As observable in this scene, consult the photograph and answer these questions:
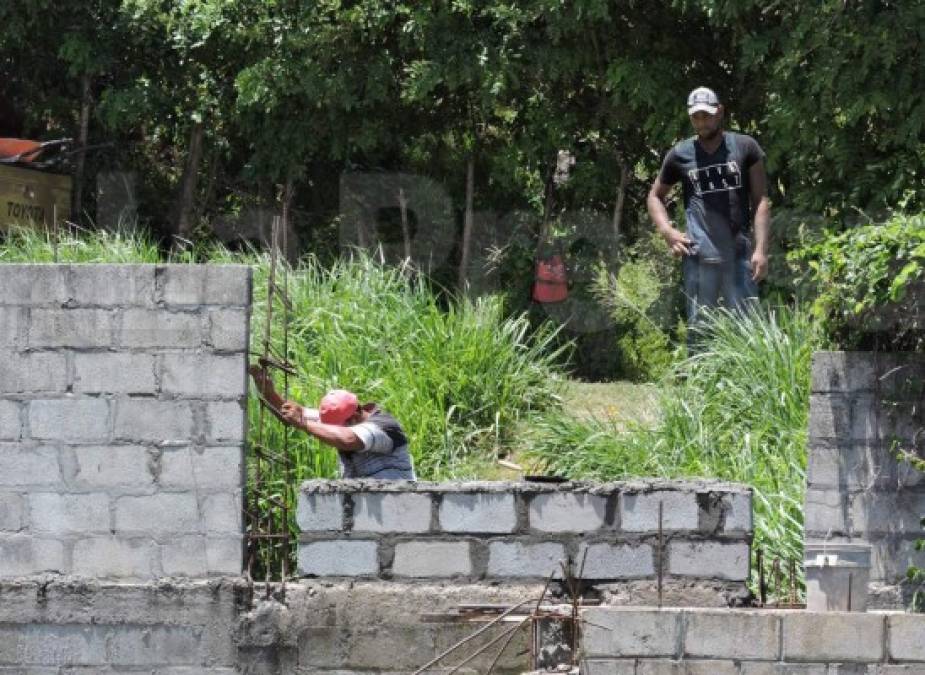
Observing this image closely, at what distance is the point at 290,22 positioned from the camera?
12.4 metres

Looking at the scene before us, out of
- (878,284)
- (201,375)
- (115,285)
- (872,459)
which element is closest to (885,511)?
(872,459)

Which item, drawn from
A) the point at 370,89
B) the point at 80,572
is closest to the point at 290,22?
the point at 370,89

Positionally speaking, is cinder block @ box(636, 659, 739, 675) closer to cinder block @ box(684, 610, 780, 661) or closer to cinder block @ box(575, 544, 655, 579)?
cinder block @ box(684, 610, 780, 661)

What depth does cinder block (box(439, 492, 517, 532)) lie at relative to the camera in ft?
24.6

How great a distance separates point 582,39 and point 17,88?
4.68 meters

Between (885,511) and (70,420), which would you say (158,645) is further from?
(885,511)

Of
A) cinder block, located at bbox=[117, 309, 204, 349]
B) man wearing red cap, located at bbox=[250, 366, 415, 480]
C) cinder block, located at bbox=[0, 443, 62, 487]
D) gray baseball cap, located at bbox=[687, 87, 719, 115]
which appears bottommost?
cinder block, located at bbox=[0, 443, 62, 487]

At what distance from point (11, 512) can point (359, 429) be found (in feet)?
4.89

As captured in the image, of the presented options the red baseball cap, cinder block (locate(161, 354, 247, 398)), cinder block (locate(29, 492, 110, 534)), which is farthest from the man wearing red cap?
cinder block (locate(29, 492, 110, 534))

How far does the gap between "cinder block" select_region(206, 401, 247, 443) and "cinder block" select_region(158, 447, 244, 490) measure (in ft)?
0.15

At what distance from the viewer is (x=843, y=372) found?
7.48m

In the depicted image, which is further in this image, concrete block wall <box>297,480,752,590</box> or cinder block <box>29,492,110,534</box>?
cinder block <box>29,492,110,534</box>

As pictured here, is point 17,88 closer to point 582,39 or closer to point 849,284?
point 582,39

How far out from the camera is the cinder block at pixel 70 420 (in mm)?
7801
